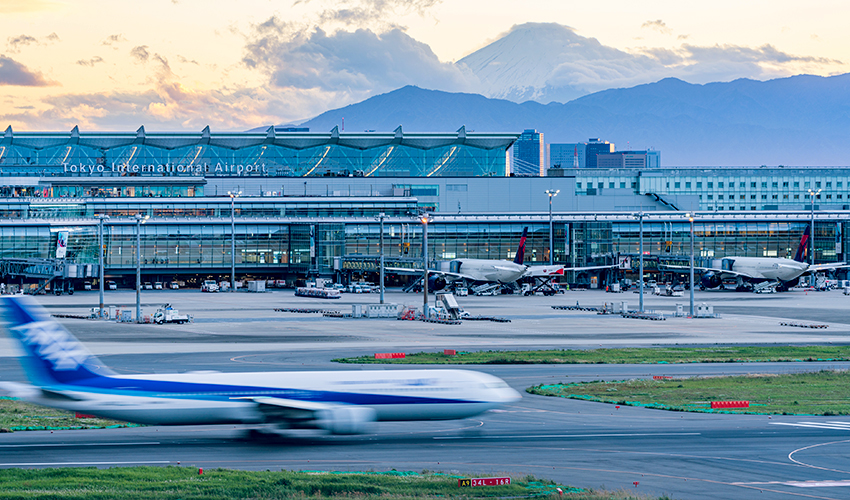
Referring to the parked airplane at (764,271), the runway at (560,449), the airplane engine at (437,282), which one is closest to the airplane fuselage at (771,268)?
the parked airplane at (764,271)

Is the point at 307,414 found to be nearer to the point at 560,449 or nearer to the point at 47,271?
the point at 560,449

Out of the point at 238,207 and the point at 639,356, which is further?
the point at 238,207

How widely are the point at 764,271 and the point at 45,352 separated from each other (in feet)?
448

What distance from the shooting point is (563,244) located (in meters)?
180

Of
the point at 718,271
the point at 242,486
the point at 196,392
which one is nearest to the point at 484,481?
the point at 242,486

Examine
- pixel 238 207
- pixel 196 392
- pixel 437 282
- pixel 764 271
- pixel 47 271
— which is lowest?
pixel 196 392

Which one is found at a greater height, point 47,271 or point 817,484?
point 47,271

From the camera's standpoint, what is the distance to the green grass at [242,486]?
24.8m

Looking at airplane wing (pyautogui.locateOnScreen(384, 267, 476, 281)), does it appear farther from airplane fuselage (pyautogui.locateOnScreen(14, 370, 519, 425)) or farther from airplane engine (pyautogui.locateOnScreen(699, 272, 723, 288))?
airplane fuselage (pyautogui.locateOnScreen(14, 370, 519, 425))

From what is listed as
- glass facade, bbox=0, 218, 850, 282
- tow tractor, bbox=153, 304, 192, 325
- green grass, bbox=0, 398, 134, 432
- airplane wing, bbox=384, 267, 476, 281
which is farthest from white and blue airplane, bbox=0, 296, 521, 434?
glass facade, bbox=0, 218, 850, 282

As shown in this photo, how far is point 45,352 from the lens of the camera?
32500 mm

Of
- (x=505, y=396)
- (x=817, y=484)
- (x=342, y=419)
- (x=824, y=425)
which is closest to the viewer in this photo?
(x=817, y=484)

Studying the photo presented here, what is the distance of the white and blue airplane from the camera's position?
32000mm

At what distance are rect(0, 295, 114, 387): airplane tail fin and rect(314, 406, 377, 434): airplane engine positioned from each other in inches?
346
